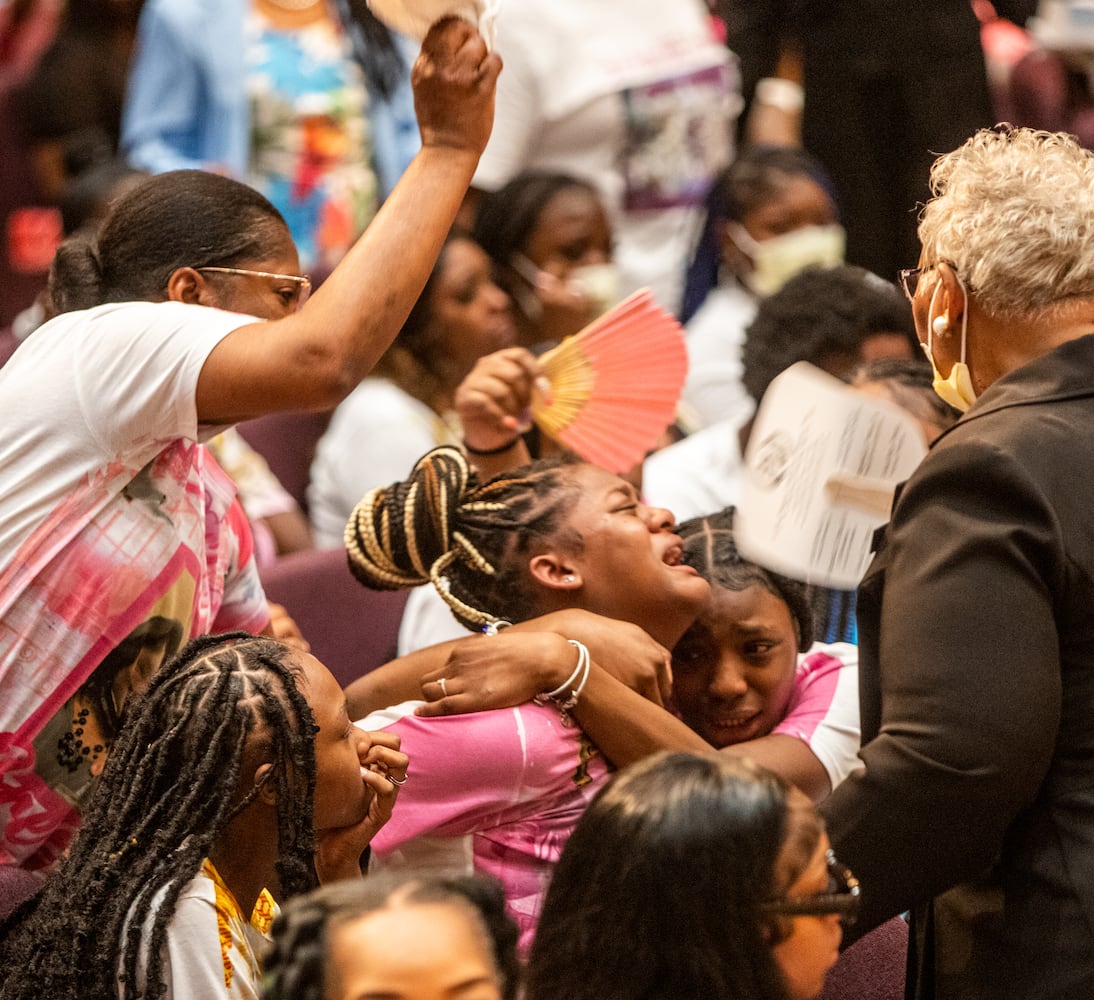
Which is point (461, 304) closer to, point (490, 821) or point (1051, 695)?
point (490, 821)

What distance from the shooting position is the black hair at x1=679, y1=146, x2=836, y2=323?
4.51 m

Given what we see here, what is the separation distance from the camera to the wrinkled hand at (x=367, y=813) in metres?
1.86

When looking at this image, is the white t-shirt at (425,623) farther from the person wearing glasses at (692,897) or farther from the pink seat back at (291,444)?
the pink seat back at (291,444)

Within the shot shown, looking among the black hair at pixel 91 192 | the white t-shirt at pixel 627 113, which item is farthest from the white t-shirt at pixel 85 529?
the white t-shirt at pixel 627 113

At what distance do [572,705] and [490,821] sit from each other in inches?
7.1

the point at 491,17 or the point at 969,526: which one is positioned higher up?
the point at 491,17

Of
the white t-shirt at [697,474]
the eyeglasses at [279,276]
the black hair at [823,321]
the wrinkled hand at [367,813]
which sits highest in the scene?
the eyeglasses at [279,276]

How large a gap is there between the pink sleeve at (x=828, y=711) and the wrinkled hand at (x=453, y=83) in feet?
2.84

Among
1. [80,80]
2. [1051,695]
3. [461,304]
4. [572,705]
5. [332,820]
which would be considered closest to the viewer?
[1051,695]

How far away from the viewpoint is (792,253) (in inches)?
174

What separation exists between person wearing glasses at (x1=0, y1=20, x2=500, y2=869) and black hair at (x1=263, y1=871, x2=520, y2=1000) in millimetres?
557

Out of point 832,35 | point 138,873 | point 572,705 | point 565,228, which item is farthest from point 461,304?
point 138,873

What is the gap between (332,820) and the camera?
183 cm

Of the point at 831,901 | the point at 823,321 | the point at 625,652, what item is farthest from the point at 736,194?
the point at 831,901
